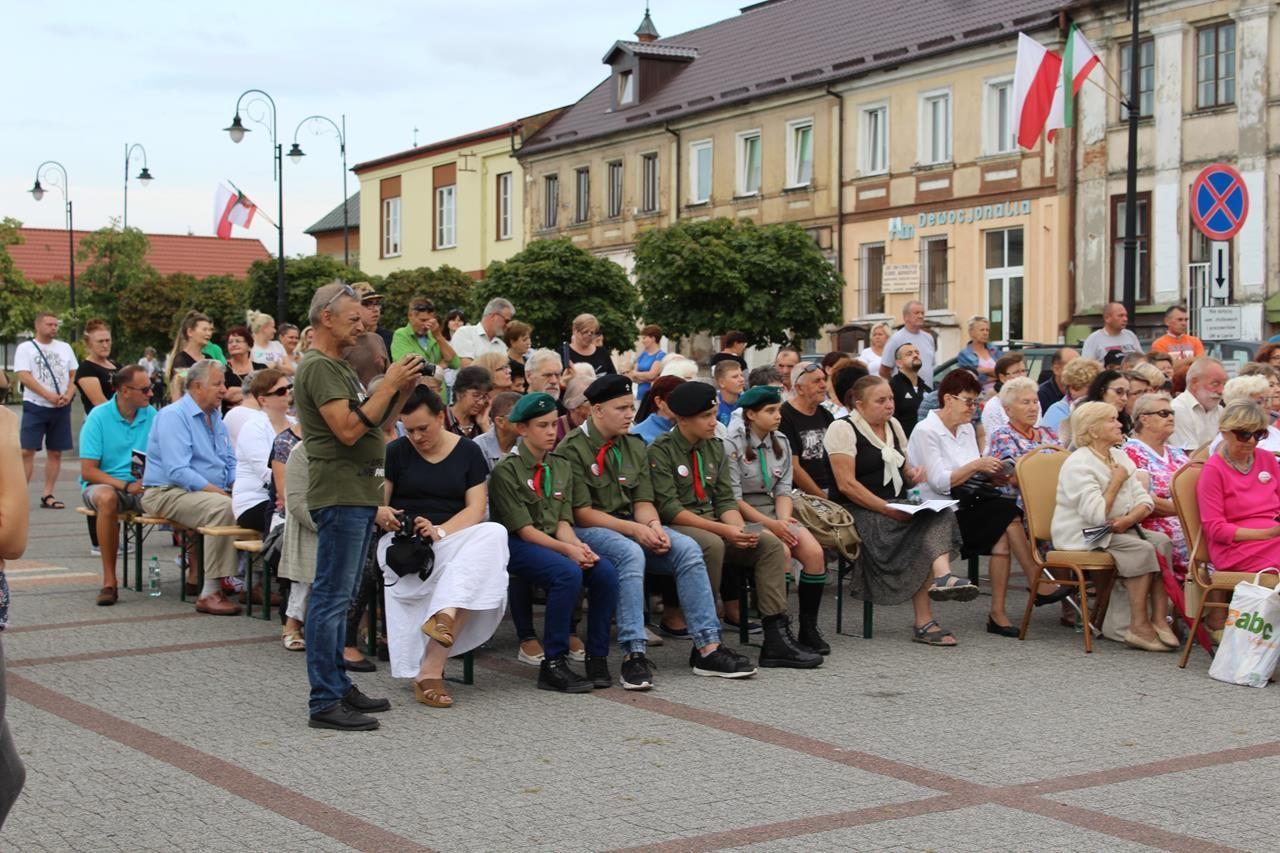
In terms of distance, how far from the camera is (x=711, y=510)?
9.80m

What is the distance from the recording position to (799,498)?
33.8 ft

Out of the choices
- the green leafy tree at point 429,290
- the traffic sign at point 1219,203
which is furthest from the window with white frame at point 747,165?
the traffic sign at point 1219,203

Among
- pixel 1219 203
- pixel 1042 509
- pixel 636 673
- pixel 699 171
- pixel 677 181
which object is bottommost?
pixel 636 673

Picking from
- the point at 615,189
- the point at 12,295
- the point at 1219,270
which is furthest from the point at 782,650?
the point at 12,295

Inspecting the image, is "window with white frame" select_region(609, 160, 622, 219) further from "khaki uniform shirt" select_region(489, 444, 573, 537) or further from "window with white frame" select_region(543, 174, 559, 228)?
"khaki uniform shirt" select_region(489, 444, 573, 537)

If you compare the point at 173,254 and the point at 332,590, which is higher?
the point at 173,254

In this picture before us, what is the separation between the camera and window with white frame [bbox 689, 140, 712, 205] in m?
44.9

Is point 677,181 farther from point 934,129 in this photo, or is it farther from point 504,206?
point 504,206

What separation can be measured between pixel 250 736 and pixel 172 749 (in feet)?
1.30

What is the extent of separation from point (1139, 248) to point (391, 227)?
115 feet

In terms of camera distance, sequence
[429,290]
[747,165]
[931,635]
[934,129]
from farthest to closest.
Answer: [429,290], [747,165], [934,129], [931,635]

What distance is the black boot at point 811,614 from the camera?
966 centimetres

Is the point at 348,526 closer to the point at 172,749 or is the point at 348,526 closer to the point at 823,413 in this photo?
the point at 172,749

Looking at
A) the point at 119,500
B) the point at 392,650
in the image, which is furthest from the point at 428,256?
the point at 392,650
